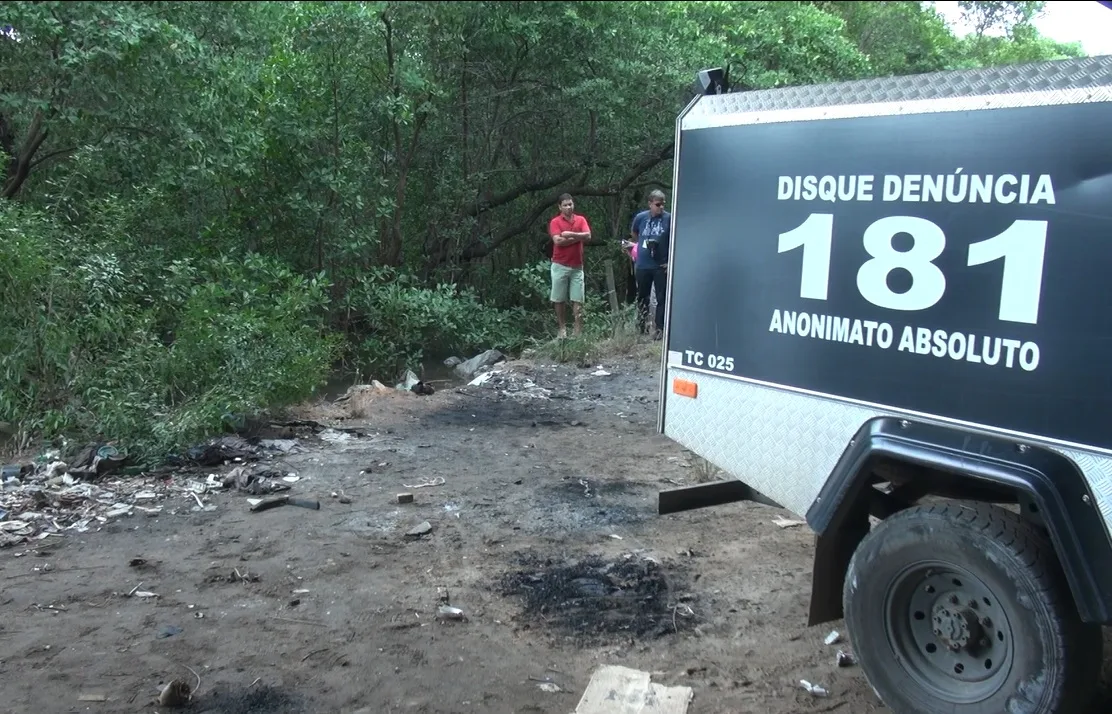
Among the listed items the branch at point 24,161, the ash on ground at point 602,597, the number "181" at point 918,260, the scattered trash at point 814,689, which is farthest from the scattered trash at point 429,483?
the branch at point 24,161

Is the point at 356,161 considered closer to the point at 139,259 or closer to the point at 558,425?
the point at 139,259

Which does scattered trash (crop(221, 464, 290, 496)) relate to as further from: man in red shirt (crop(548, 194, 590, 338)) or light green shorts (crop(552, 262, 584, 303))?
light green shorts (crop(552, 262, 584, 303))

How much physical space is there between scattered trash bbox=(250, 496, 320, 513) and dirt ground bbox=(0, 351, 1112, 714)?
8cm

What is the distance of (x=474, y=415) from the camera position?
373 inches

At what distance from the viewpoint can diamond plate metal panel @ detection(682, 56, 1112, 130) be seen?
3.07 metres

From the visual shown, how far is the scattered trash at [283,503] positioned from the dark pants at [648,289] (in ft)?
21.4

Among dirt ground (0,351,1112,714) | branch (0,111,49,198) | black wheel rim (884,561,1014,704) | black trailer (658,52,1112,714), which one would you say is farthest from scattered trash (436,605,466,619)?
branch (0,111,49,198)

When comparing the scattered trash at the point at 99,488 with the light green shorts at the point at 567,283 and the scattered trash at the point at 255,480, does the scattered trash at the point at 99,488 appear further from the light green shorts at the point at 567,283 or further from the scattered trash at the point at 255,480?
the light green shorts at the point at 567,283

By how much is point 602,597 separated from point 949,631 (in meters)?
2.01

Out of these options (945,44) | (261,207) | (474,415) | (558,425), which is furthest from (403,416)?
(945,44)

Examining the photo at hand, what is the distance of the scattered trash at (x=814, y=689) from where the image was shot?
3.99 m

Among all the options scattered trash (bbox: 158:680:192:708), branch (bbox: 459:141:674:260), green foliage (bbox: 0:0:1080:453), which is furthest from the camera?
branch (bbox: 459:141:674:260)

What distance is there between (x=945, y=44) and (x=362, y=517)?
55.6ft

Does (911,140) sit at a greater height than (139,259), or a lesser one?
greater
